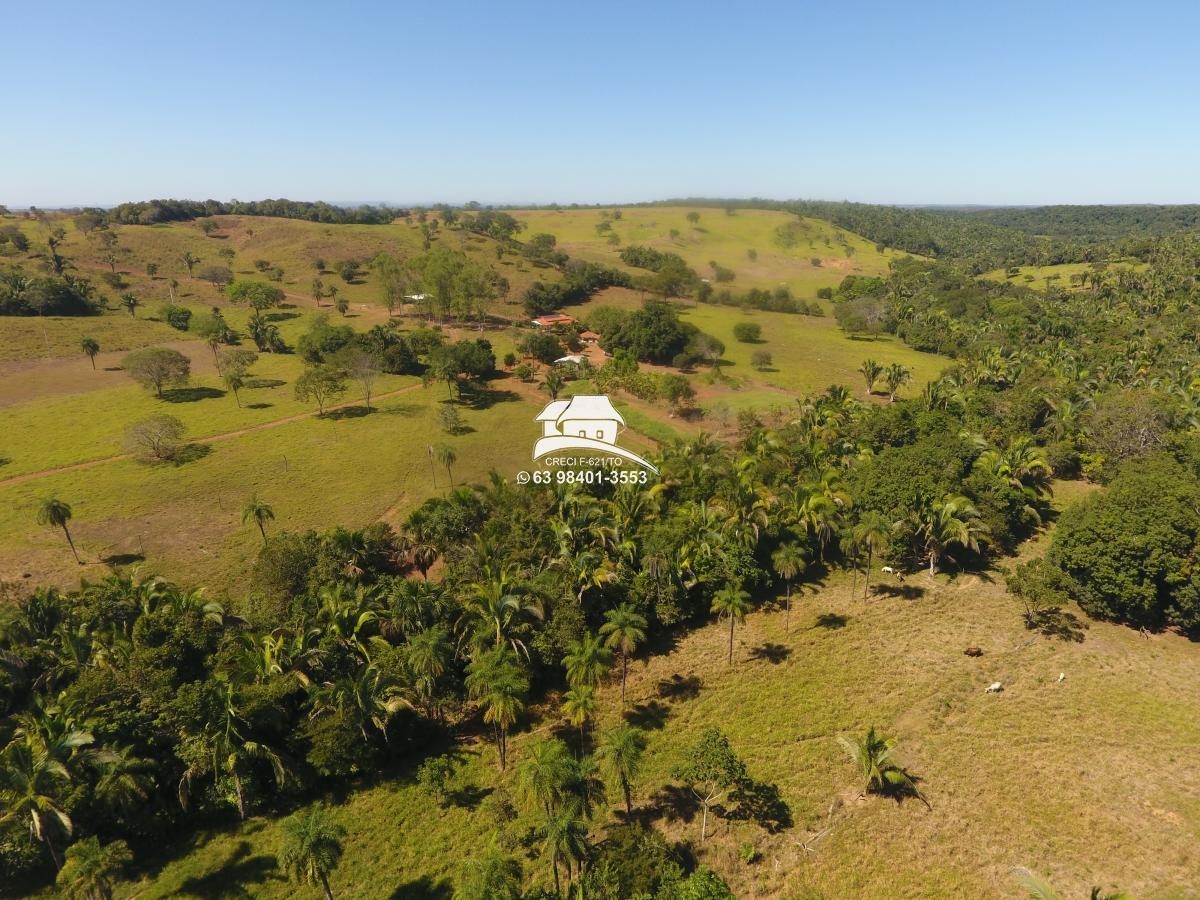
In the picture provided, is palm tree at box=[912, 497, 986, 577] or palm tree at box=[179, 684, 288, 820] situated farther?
palm tree at box=[912, 497, 986, 577]

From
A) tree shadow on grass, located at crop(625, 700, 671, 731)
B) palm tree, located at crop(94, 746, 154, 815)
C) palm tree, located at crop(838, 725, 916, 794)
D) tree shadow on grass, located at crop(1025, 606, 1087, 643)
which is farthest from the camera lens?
tree shadow on grass, located at crop(1025, 606, 1087, 643)


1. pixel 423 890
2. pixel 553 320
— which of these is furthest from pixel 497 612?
pixel 553 320

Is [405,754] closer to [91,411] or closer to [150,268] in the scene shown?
[91,411]

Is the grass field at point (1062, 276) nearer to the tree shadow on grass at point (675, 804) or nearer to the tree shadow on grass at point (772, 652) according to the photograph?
the tree shadow on grass at point (772, 652)

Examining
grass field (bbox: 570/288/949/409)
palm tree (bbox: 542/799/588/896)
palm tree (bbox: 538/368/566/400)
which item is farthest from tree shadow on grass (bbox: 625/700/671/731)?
grass field (bbox: 570/288/949/409)

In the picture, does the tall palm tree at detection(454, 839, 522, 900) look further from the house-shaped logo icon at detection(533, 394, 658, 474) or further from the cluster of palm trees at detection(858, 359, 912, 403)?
the cluster of palm trees at detection(858, 359, 912, 403)
